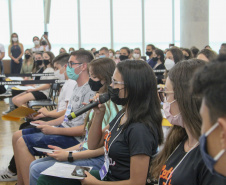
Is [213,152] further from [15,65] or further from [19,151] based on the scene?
[15,65]

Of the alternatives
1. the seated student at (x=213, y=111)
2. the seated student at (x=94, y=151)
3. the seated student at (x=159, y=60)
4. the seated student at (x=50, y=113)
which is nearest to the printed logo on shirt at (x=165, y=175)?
the seated student at (x=213, y=111)

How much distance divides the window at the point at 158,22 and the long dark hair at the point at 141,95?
13819mm

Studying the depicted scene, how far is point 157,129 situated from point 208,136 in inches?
42.6

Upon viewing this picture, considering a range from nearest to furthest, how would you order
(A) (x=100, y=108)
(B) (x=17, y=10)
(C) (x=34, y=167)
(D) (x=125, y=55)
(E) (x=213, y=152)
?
(E) (x=213, y=152) < (A) (x=100, y=108) < (C) (x=34, y=167) < (D) (x=125, y=55) < (B) (x=17, y=10)

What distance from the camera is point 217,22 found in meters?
14.2

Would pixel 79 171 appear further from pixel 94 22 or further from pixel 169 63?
pixel 94 22

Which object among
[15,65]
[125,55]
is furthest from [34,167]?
[15,65]

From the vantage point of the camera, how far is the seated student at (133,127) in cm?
166

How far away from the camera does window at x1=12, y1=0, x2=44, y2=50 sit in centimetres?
1386

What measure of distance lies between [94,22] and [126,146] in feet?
44.5

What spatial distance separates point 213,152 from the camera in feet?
2.39

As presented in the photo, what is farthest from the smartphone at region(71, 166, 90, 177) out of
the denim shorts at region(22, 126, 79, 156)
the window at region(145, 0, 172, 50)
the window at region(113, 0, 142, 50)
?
the window at region(145, 0, 172, 50)

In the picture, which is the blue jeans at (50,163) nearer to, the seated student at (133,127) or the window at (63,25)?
the seated student at (133,127)

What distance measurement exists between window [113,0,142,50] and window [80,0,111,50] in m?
0.43
